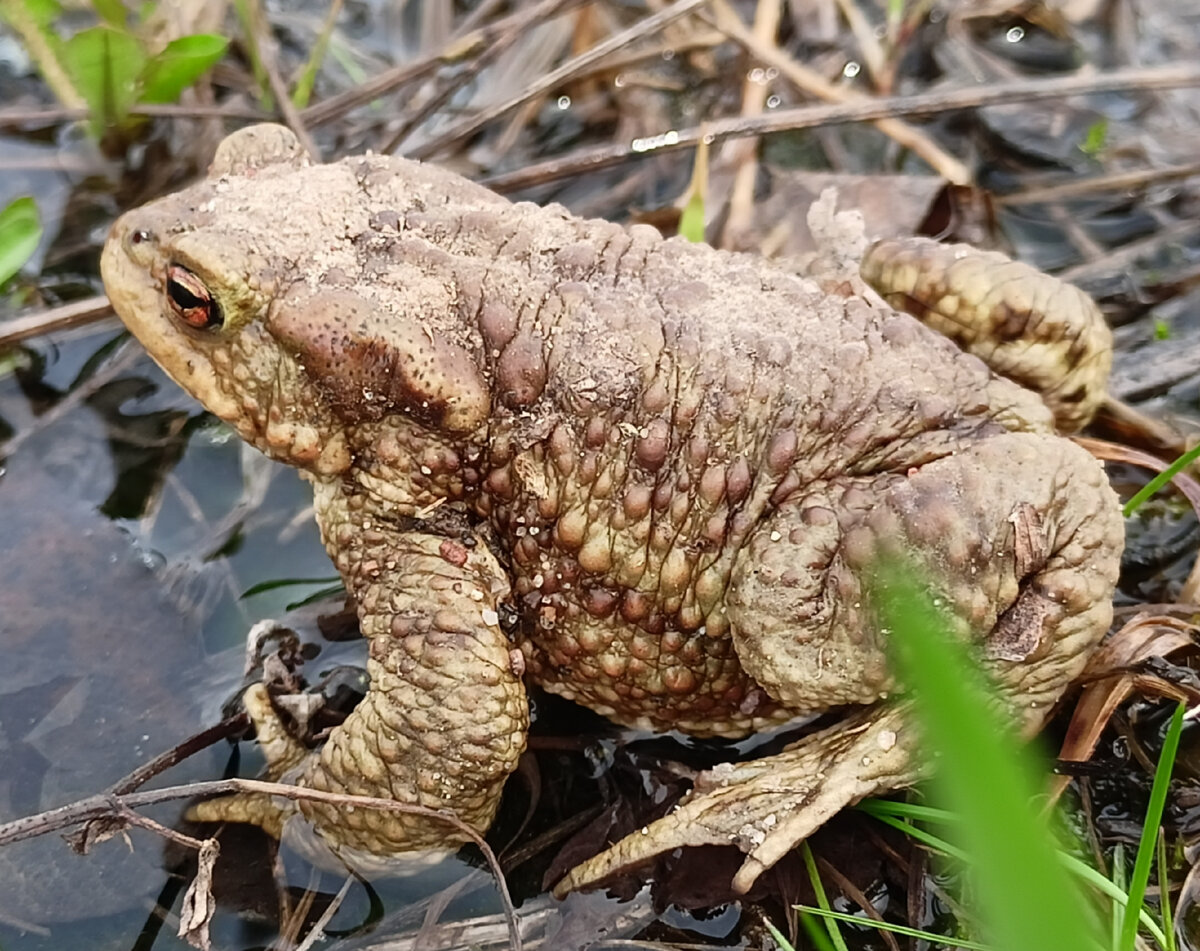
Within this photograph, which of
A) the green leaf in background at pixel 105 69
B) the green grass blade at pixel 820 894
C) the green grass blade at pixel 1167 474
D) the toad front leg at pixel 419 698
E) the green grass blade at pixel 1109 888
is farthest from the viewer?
the green leaf in background at pixel 105 69

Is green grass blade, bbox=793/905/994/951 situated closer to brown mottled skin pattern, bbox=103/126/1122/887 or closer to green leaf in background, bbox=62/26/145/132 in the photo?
brown mottled skin pattern, bbox=103/126/1122/887

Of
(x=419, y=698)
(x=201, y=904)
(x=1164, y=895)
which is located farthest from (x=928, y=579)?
(x=201, y=904)

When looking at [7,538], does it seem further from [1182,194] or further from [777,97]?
[1182,194]

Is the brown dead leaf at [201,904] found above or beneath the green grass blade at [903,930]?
beneath

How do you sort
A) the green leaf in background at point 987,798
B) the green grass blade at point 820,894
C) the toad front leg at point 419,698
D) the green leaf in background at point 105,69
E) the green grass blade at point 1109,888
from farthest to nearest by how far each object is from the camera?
the green leaf in background at point 105,69
the toad front leg at point 419,698
the green grass blade at point 820,894
the green grass blade at point 1109,888
the green leaf in background at point 987,798

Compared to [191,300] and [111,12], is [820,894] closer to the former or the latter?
[191,300]

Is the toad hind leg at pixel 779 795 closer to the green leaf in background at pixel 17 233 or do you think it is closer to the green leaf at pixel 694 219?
the green leaf at pixel 694 219

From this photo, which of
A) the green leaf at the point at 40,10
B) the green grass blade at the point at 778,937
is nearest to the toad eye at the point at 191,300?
the green grass blade at the point at 778,937

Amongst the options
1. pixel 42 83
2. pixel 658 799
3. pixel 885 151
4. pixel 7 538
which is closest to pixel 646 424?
pixel 658 799
